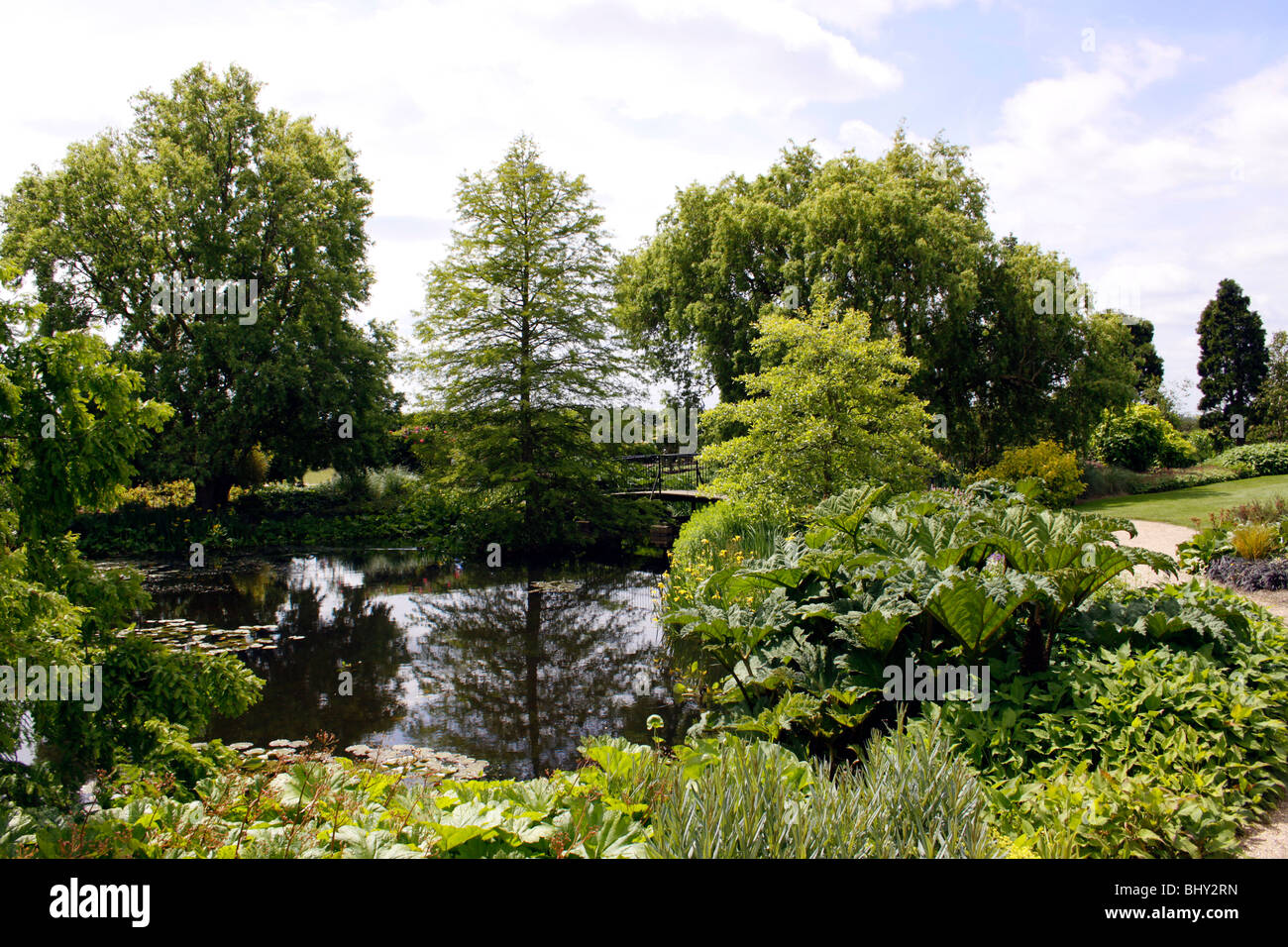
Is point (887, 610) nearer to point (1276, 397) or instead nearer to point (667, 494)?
point (667, 494)

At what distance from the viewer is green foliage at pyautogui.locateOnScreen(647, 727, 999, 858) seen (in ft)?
7.84

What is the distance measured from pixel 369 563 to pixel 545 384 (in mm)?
5697

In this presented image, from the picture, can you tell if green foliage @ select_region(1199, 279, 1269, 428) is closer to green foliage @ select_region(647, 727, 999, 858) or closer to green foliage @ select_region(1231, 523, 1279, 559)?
green foliage @ select_region(1231, 523, 1279, 559)

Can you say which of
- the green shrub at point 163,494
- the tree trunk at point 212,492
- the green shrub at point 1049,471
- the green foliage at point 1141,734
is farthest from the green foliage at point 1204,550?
the green shrub at point 163,494

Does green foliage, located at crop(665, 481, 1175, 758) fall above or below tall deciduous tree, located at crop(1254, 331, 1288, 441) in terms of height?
below

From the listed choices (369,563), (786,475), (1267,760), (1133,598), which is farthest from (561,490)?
(1267,760)

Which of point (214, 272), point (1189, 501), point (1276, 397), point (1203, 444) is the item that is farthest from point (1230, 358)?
point (214, 272)

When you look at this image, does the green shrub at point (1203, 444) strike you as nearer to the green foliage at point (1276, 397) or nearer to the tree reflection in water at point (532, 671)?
the green foliage at point (1276, 397)

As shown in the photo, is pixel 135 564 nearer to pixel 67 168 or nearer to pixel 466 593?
pixel 466 593

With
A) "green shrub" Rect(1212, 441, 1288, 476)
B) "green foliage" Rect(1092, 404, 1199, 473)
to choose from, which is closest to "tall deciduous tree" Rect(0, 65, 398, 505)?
"green foliage" Rect(1092, 404, 1199, 473)

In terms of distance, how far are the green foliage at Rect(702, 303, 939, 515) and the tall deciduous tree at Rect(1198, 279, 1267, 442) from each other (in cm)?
2865

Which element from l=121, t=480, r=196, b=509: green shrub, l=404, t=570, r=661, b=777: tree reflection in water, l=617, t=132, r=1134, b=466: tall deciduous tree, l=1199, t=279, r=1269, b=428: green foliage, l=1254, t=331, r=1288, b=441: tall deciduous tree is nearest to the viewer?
l=404, t=570, r=661, b=777: tree reflection in water

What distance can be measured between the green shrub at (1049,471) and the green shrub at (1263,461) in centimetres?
777

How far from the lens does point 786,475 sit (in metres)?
9.01
